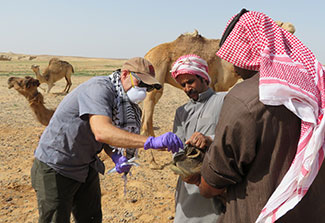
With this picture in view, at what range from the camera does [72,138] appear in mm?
2551

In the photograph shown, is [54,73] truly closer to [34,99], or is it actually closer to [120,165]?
[34,99]

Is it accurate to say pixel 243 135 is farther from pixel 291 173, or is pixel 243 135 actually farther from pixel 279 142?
pixel 291 173

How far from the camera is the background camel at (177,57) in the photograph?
669 cm

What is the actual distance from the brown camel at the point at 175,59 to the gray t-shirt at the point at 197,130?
13.1 ft

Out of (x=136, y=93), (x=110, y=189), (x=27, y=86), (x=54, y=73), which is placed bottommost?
(x=54, y=73)

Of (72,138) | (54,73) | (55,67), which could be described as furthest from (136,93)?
(55,67)

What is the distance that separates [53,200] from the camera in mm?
2619

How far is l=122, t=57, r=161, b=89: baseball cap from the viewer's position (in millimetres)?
2466

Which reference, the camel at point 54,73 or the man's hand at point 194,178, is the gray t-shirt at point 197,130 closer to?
the man's hand at point 194,178

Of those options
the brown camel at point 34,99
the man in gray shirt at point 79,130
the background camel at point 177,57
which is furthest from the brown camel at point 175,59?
the man in gray shirt at point 79,130

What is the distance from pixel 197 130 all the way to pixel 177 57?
4923mm

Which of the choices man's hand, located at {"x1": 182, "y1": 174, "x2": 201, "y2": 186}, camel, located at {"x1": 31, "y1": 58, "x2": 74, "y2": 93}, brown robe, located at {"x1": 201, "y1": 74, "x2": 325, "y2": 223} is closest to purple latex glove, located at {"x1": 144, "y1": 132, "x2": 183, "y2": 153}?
man's hand, located at {"x1": 182, "y1": 174, "x2": 201, "y2": 186}

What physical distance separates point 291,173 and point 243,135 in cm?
28

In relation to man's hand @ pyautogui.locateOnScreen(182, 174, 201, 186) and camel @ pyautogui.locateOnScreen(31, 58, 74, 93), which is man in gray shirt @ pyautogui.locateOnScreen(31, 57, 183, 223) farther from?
camel @ pyautogui.locateOnScreen(31, 58, 74, 93)
